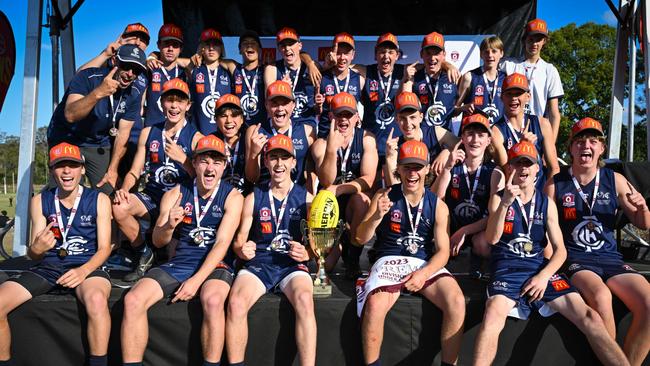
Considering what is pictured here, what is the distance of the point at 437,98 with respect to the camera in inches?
216

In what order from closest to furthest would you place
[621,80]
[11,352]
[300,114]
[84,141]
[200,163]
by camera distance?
[11,352] → [200,163] → [84,141] → [300,114] → [621,80]

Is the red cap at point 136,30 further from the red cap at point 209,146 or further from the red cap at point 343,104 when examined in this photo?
the red cap at point 343,104

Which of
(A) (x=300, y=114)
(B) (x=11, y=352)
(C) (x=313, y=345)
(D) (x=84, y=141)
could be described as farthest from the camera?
(A) (x=300, y=114)

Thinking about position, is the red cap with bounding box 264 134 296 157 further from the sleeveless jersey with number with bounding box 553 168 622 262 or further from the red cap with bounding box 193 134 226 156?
the sleeveless jersey with number with bounding box 553 168 622 262

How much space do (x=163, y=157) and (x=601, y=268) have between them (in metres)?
3.70

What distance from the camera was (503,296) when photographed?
341 centimetres

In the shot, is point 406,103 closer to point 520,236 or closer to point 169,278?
point 520,236

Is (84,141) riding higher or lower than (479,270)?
higher

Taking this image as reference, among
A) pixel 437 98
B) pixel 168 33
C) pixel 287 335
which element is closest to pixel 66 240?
pixel 287 335

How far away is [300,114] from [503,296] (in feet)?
10.1

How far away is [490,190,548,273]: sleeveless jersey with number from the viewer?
144 inches

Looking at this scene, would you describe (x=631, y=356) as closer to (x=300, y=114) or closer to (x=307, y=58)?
(x=300, y=114)

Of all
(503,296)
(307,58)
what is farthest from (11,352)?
(307,58)

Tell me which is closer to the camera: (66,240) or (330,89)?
(66,240)
